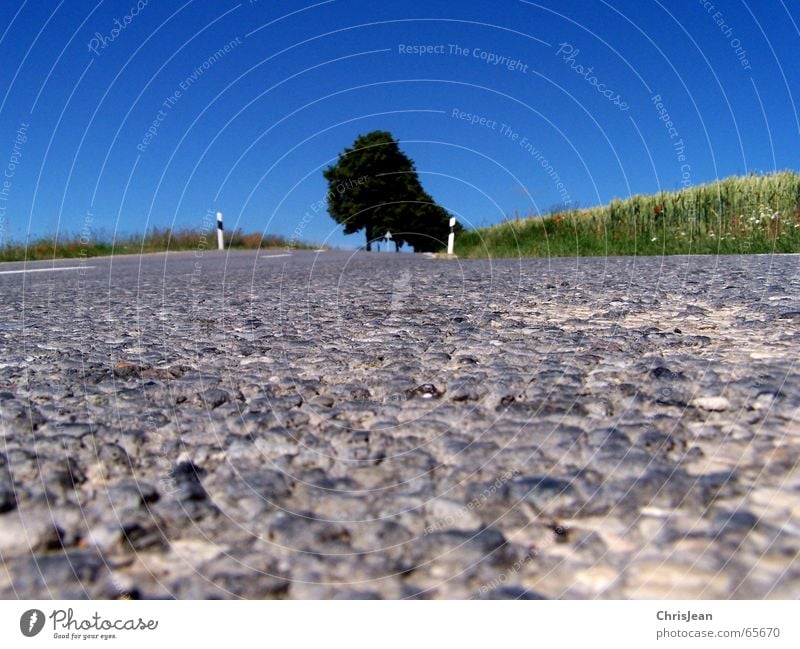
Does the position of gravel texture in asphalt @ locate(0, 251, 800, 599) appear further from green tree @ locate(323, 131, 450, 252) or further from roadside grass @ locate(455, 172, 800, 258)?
green tree @ locate(323, 131, 450, 252)

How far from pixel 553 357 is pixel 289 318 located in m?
1.55

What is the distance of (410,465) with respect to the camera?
1.28 metres

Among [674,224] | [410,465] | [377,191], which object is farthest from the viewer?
[377,191]

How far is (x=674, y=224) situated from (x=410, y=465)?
1393 cm

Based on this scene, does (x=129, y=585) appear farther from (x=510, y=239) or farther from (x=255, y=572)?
(x=510, y=239)

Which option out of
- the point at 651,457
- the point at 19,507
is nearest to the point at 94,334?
the point at 19,507

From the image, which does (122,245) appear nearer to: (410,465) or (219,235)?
(219,235)

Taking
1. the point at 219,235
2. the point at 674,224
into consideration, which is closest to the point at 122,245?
the point at 219,235

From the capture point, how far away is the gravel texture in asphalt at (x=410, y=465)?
0.95 meters

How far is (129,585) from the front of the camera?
0.95 meters

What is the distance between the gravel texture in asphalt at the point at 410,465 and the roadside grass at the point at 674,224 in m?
9.41

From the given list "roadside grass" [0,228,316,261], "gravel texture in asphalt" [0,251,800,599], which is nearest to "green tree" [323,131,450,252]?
"roadside grass" [0,228,316,261]
